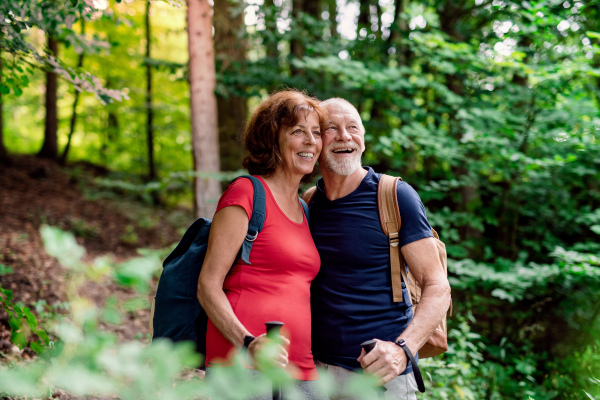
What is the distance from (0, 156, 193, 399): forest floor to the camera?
4699 mm

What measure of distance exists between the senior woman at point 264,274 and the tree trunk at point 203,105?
3.75 meters

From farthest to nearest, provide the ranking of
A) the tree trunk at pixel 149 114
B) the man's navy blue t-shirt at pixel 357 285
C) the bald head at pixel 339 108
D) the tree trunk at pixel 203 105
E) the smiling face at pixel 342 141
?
the tree trunk at pixel 149 114
the tree trunk at pixel 203 105
the bald head at pixel 339 108
the smiling face at pixel 342 141
the man's navy blue t-shirt at pixel 357 285

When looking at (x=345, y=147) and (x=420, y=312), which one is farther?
(x=345, y=147)

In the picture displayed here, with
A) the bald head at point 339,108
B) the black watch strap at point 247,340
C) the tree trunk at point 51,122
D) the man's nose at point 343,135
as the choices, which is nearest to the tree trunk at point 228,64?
the bald head at point 339,108

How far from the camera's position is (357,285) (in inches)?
87.6

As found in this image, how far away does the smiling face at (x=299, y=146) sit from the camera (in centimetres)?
231

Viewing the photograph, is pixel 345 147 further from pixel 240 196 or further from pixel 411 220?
pixel 240 196

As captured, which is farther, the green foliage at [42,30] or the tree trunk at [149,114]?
the tree trunk at [149,114]

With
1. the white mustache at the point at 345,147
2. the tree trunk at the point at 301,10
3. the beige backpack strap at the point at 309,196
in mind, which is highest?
the tree trunk at the point at 301,10

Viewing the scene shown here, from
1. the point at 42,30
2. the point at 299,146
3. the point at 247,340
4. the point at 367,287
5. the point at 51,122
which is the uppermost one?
the point at 51,122

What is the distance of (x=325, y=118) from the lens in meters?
2.48

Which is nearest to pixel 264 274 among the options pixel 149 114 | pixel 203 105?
pixel 203 105

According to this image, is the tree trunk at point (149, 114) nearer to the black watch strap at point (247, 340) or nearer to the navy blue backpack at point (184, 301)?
the navy blue backpack at point (184, 301)

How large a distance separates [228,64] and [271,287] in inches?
242
